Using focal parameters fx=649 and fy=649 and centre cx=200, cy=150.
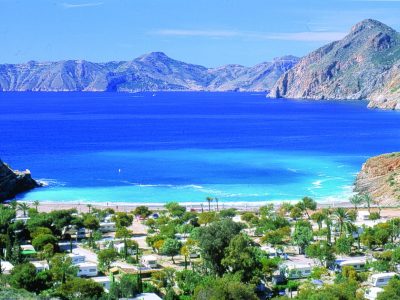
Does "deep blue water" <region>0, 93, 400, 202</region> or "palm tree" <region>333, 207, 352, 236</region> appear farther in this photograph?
"deep blue water" <region>0, 93, 400, 202</region>

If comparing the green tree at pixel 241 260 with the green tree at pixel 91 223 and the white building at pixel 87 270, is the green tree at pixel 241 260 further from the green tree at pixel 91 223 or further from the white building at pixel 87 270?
the green tree at pixel 91 223

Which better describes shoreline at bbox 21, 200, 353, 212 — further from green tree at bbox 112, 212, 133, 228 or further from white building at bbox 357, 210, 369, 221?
green tree at bbox 112, 212, 133, 228

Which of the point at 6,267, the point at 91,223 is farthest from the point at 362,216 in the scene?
the point at 6,267

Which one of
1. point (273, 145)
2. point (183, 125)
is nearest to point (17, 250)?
point (273, 145)

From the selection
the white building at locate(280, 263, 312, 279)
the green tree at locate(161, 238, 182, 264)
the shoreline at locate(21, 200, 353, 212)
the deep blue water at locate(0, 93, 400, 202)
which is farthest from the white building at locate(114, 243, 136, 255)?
the deep blue water at locate(0, 93, 400, 202)

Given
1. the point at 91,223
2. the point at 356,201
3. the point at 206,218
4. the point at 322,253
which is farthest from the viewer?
the point at 356,201

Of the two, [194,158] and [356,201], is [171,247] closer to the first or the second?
[356,201]

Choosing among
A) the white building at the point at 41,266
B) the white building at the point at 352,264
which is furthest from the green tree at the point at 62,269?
the white building at the point at 352,264
